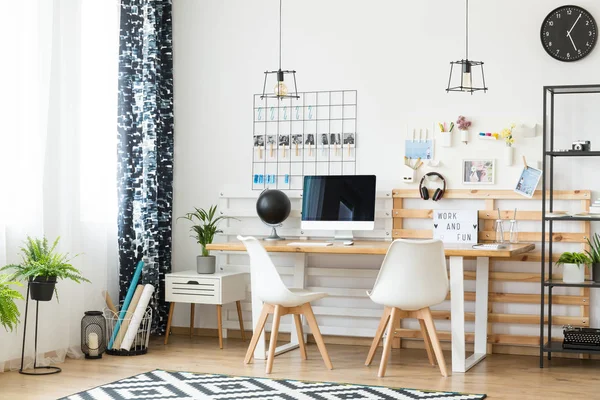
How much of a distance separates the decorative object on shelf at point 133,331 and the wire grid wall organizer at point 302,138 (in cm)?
122

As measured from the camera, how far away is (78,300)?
5031mm

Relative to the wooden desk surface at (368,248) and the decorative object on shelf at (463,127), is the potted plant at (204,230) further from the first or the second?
the decorative object on shelf at (463,127)

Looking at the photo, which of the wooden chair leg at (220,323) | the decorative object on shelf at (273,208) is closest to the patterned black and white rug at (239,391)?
the wooden chair leg at (220,323)

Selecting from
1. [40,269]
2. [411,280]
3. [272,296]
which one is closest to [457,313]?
[411,280]

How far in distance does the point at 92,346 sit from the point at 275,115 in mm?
1980

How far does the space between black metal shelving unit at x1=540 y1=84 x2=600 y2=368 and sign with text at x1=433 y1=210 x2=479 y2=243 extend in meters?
0.44

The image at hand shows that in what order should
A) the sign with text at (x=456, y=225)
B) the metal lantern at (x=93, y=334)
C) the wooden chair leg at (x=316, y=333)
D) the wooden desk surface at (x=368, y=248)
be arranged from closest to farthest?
the wooden desk surface at (x=368, y=248) < the wooden chair leg at (x=316, y=333) < the metal lantern at (x=93, y=334) < the sign with text at (x=456, y=225)

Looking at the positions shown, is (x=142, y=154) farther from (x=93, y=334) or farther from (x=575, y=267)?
(x=575, y=267)

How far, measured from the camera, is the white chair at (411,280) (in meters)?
4.36

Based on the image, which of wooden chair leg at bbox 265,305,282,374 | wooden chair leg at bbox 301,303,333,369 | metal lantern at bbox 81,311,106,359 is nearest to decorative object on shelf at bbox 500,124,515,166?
wooden chair leg at bbox 301,303,333,369

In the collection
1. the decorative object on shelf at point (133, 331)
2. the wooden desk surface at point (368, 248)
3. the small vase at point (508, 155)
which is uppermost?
the small vase at point (508, 155)

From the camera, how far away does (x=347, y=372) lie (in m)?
4.55

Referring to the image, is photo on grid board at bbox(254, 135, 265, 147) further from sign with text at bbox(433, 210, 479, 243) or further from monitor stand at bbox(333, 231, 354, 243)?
sign with text at bbox(433, 210, 479, 243)

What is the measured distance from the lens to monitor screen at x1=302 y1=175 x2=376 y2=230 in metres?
5.27
